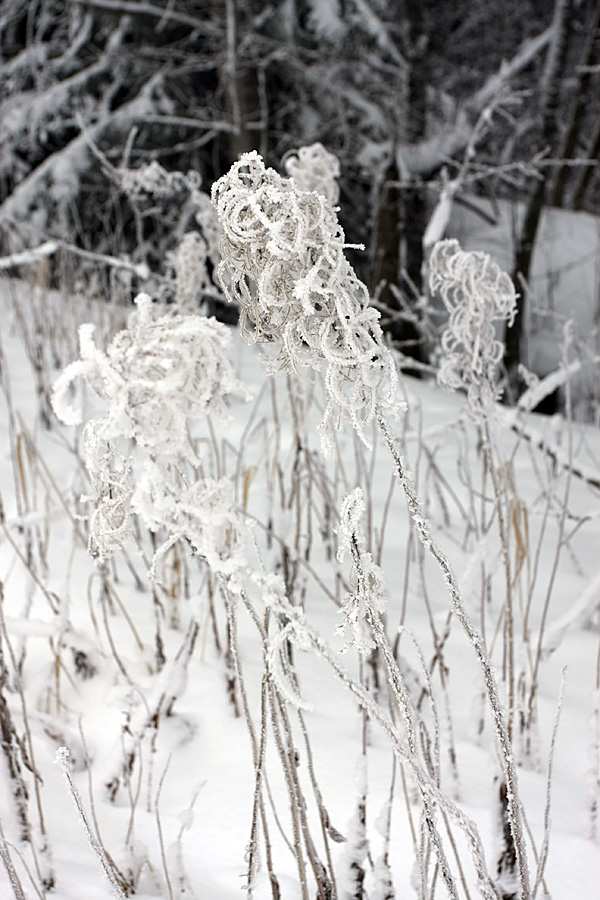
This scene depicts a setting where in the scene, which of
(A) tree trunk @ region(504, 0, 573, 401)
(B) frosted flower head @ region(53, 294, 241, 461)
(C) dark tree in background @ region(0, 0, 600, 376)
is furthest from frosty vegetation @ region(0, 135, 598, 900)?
(C) dark tree in background @ region(0, 0, 600, 376)

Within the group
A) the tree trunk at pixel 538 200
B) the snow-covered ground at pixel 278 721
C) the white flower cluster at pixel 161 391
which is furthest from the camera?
the tree trunk at pixel 538 200

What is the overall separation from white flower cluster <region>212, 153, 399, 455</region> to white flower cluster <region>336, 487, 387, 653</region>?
45 millimetres

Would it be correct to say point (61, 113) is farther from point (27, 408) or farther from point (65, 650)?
point (65, 650)

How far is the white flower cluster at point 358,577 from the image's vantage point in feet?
1.45

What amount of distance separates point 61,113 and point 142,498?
188 inches

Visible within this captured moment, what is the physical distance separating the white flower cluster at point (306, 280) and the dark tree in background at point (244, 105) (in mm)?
3181

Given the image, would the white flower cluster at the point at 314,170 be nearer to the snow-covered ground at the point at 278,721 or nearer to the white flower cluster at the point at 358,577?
the snow-covered ground at the point at 278,721

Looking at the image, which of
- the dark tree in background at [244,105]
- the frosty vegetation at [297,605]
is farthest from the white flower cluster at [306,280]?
the dark tree in background at [244,105]

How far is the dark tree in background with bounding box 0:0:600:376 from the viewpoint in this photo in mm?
3854

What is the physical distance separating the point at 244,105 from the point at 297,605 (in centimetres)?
403

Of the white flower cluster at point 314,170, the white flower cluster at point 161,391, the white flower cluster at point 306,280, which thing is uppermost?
the white flower cluster at point 314,170

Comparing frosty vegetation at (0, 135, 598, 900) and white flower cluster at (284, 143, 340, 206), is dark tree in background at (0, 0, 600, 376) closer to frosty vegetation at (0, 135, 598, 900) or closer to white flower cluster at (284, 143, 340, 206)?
white flower cluster at (284, 143, 340, 206)

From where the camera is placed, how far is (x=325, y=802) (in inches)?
33.2

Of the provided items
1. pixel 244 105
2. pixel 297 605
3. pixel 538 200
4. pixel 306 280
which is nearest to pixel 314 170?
pixel 297 605
